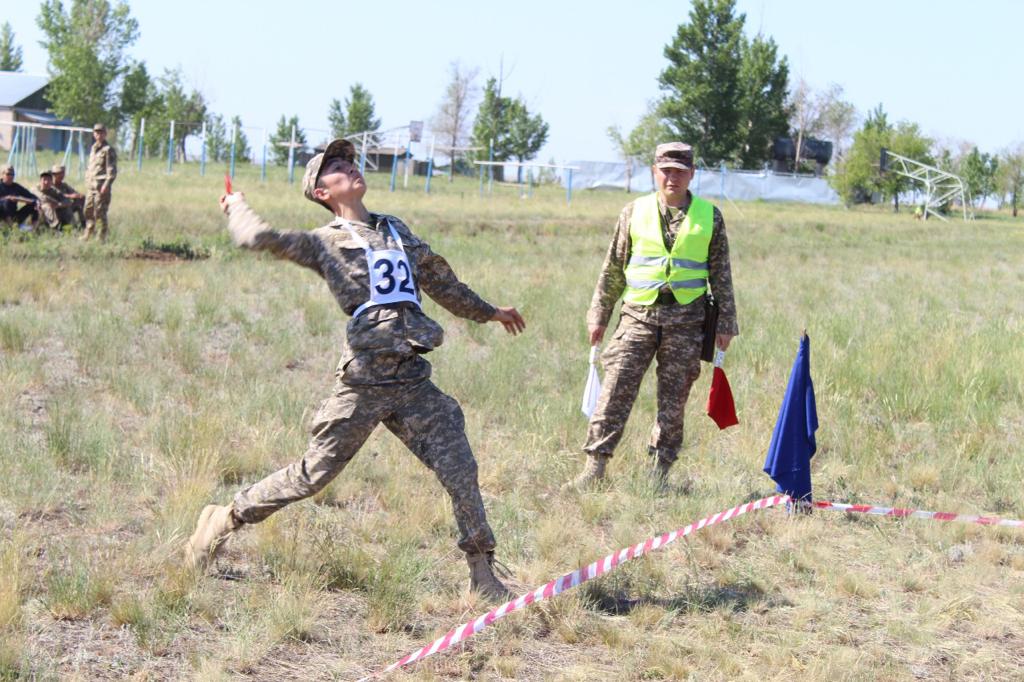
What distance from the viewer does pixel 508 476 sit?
6785mm

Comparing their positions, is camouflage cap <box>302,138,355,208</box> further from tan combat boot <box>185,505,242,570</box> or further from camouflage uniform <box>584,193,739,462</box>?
camouflage uniform <box>584,193,739,462</box>

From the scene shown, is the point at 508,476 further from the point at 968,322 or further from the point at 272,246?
the point at 968,322

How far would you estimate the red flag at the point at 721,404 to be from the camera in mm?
6734

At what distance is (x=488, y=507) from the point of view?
6.30m

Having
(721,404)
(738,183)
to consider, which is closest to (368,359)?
(721,404)

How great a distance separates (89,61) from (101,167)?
163ft

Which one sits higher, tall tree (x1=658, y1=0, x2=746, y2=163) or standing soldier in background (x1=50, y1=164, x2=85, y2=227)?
tall tree (x1=658, y1=0, x2=746, y2=163)

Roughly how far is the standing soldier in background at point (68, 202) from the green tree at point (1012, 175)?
68.6 m

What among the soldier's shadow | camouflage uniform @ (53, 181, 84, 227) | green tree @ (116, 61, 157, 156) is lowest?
the soldier's shadow

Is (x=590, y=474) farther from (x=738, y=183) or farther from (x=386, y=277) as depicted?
(x=738, y=183)

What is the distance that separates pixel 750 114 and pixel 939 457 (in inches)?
2681

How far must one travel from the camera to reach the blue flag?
20.8ft

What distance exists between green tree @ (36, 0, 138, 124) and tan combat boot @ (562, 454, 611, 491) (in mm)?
61465

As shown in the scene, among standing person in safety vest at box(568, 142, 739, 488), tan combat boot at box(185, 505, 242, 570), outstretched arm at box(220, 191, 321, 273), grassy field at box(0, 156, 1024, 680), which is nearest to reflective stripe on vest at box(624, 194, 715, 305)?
standing person in safety vest at box(568, 142, 739, 488)
